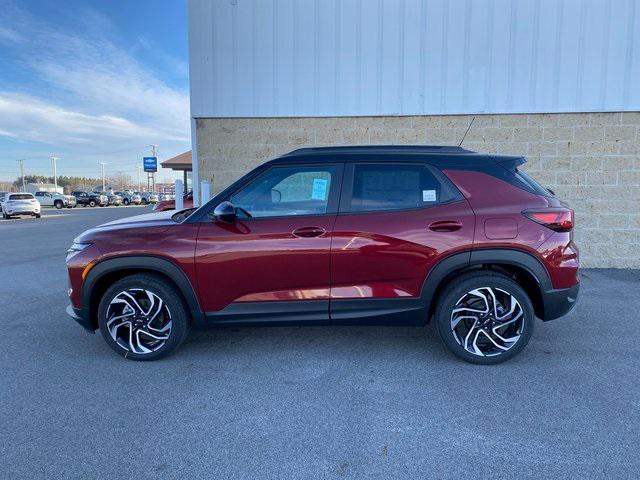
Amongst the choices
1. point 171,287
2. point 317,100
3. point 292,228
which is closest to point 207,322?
point 171,287

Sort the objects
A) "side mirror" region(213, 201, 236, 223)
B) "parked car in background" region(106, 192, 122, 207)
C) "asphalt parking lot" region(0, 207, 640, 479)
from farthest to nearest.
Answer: "parked car in background" region(106, 192, 122, 207)
"side mirror" region(213, 201, 236, 223)
"asphalt parking lot" region(0, 207, 640, 479)

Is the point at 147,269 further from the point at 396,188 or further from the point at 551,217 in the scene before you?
the point at 551,217

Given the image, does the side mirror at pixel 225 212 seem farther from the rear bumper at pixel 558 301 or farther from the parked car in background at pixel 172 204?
the parked car in background at pixel 172 204

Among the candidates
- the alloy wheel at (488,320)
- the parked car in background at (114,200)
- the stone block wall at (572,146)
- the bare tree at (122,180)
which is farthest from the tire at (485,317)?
the bare tree at (122,180)

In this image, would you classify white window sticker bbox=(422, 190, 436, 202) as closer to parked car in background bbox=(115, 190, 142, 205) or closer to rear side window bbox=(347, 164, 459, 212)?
rear side window bbox=(347, 164, 459, 212)

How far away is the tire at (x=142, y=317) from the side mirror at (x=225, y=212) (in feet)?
2.58

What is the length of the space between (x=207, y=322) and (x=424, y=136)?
5520 millimetres

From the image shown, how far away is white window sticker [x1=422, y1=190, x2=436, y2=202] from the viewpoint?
11.2 ft

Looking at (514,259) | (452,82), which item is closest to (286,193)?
(514,259)

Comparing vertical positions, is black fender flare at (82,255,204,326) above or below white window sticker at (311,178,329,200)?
below

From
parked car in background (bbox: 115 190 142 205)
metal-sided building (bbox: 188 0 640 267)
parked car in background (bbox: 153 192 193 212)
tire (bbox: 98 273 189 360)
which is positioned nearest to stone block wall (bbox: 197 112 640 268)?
metal-sided building (bbox: 188 0 640 267)

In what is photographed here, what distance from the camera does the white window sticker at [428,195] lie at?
3.41m

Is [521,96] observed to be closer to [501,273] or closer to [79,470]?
[501,273]

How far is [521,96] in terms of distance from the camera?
7.12 meters
